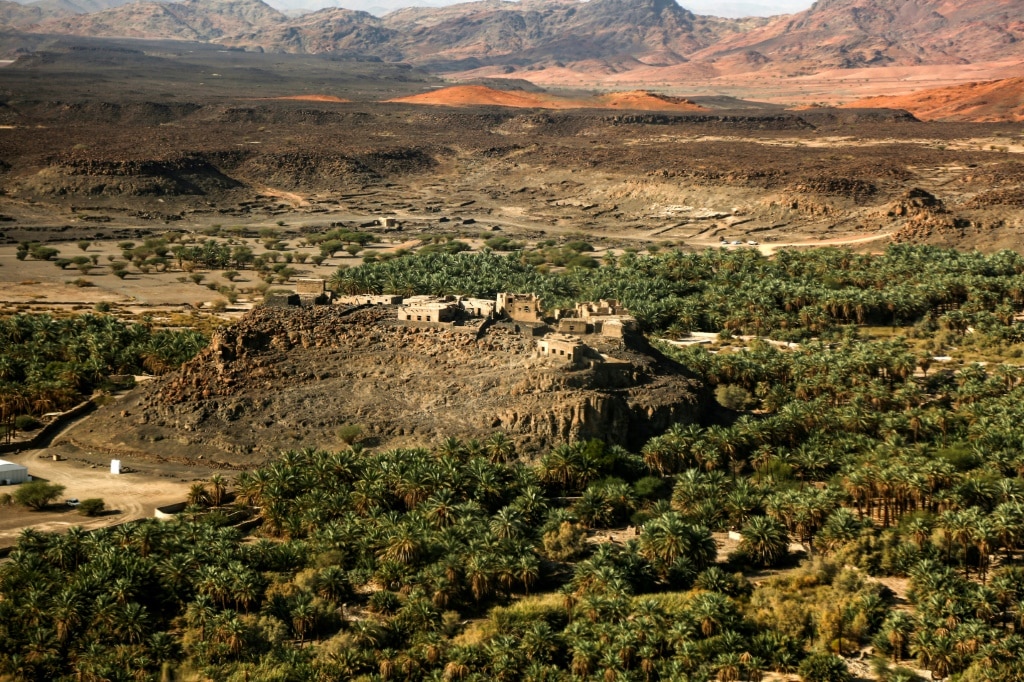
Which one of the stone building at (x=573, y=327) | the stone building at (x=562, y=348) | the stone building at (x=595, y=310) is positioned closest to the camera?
the stone building at (x=562, y=348)

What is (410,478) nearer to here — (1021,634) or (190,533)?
(190,533)

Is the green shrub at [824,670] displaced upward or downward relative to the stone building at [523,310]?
downward

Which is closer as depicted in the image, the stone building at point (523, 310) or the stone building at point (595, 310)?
the stone building at point (523, 310)

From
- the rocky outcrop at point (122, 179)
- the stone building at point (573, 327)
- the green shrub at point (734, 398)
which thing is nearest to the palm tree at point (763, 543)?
the green shrub at point (734, 398)

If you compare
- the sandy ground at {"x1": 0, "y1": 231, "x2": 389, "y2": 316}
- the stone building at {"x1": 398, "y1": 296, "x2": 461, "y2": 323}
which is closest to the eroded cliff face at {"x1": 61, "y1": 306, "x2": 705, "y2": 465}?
the stone building at {"x1": 398, "y1": 296, "x2": 461, "y2": 323}

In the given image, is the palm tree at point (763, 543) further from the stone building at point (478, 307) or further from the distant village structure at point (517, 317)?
the stone building at point (478, 307)

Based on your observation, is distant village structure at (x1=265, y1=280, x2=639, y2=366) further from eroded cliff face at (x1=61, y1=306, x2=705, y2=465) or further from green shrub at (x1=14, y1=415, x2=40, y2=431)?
green shrub at (x1=14, y1=415, x2=40, y2=431)

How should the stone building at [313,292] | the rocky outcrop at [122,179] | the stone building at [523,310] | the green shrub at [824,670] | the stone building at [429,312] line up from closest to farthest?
the green shrub at [824,670]
the stone building at [429,312]
the stone building at [523,310]
the stone building at [313,292]
the rocky outcrop at [122,179]
